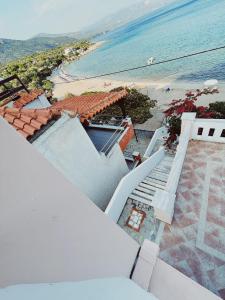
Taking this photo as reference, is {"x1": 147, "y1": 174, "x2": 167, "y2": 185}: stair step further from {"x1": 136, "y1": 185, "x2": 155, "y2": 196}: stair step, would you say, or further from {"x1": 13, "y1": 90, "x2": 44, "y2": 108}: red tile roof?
{"x1": 13, "y1": 90, "x2": 44, "y2": 108}: red tile roof

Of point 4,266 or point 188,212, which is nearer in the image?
point 4,266

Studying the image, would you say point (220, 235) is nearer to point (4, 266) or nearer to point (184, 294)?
point (184, 294)

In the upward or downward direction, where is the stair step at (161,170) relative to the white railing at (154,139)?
upward

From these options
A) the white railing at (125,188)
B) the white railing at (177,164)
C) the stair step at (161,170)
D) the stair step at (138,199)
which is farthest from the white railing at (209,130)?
the stair step at (138,199)

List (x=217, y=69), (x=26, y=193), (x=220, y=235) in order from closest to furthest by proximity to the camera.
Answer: (x=26, y=193), (x=220, y=235), (x=217, y=69)

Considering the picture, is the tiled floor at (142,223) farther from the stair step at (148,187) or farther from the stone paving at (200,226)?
the stair step at (148,187)

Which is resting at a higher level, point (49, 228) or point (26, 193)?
point (26, 193)

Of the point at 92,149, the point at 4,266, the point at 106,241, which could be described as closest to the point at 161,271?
the point at 106,241
